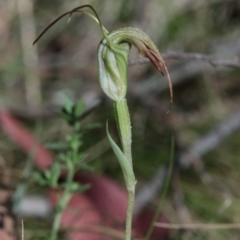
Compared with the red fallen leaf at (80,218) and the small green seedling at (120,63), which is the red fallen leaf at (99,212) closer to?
the red fallen leaf at (80,218)

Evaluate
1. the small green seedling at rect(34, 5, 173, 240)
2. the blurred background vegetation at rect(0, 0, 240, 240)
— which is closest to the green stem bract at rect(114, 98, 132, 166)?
the small green seedling at rect(34, 5, 173, 240)

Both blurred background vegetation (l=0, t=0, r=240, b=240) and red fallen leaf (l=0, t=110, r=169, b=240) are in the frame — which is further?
blurred background vegetation (l=0, t=0, r=240, b=240)

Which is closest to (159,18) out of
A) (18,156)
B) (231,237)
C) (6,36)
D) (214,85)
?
(214,85)

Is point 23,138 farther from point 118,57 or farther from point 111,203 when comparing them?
point 118,57

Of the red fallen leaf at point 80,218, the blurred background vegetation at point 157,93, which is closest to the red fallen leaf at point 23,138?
the blurred background vegetation at point 157,93

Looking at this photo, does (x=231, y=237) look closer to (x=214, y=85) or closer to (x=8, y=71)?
(x=214, y=85)

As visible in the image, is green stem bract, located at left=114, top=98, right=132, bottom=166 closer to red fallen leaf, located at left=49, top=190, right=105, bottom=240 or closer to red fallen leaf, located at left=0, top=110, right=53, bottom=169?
red fallen leaf, located at left=49, top=190, right=105, bottom=240

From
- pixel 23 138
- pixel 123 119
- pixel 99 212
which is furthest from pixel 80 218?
pixel 123 119
